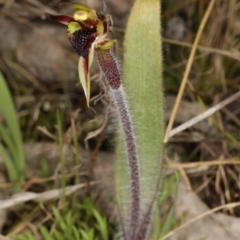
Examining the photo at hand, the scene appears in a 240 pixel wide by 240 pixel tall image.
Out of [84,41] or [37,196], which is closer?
[84,41]

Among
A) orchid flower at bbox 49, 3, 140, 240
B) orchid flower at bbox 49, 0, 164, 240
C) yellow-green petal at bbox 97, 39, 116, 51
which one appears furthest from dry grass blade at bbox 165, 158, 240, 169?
yellow-green petal at bbox 97, 39, 116, 51

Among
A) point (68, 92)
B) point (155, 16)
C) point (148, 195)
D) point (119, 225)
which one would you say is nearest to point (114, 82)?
point (155, 16)

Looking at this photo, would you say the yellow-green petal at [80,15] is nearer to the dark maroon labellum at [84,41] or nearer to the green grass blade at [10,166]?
the dark maroon labellum at [84,41]

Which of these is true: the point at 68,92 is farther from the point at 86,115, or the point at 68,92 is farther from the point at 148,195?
the point at 148,195

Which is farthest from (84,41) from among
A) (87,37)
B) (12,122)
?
(12,122)

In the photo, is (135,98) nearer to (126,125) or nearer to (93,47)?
(126,125)

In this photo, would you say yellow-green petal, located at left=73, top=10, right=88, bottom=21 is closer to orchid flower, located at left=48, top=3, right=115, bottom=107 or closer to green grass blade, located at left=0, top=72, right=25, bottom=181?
orchid flower, located at left=48, top=3, right=115, bottom=107

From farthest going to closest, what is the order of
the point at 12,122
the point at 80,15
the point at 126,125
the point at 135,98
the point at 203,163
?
the point at 203,163
the point at 12,122
the point at 135,98
the point at 126,125
the point at 80,15
